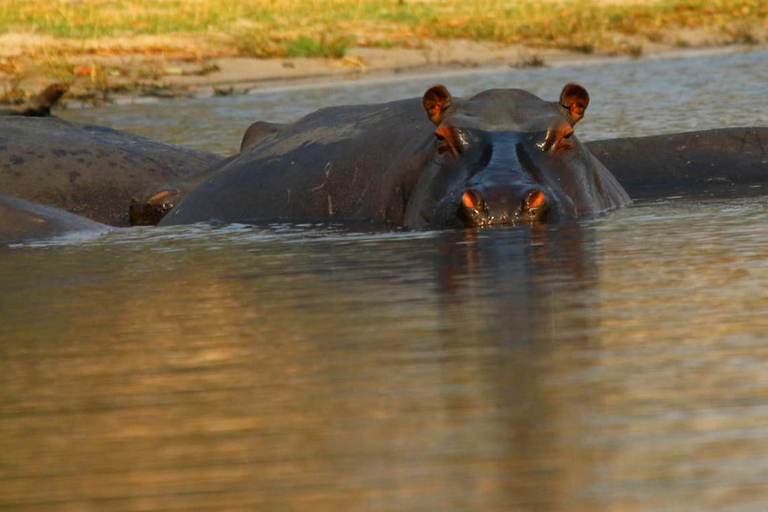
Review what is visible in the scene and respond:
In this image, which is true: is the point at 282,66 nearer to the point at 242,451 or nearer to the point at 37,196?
the point at 37,196

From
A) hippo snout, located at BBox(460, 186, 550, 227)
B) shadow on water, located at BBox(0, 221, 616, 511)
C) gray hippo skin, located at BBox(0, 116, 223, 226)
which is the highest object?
shadow on water, located at BBox(0, 221, 616, 511)

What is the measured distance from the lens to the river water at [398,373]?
2.67 metres

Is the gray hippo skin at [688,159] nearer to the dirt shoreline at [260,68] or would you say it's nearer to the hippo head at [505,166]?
the hippo head at [505,166]

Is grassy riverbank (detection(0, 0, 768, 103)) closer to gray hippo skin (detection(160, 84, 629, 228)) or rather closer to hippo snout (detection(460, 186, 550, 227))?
gray hippo skin (detection(160, 84, 629, 228))

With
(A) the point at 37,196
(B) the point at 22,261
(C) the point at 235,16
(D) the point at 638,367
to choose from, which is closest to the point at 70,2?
(C) the point at 235,16

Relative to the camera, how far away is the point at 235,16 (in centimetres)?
2658

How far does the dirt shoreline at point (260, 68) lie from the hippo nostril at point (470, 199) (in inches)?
454

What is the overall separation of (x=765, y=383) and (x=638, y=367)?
0.31 m

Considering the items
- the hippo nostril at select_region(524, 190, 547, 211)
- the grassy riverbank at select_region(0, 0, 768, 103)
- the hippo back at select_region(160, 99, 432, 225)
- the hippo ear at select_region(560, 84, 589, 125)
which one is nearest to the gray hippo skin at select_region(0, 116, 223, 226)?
the hippo back at select_region(160, 99, 432, 225)

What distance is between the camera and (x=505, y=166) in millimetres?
6945

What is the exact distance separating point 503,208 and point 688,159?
10.1 ft

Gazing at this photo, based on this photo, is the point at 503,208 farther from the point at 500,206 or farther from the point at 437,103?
the point at 437,103

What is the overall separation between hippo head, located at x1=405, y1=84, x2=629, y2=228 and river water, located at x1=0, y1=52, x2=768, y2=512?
0.16m

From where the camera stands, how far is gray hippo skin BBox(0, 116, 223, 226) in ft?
32.8
